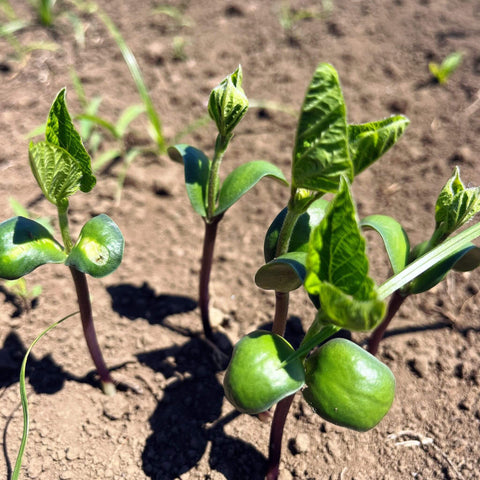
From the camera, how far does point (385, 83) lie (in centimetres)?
260

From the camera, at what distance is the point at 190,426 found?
4.98 feet

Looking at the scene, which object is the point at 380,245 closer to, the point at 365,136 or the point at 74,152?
the point at 365,136

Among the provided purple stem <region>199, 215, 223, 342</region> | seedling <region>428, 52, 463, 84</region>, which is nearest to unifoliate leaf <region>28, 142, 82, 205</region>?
purple stem <region>199, 215, 223, 342</region>

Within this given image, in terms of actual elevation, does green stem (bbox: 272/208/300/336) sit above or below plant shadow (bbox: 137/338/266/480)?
above

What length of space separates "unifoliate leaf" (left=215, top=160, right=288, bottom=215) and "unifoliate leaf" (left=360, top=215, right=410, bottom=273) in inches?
9.4

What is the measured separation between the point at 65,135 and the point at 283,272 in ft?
1.76

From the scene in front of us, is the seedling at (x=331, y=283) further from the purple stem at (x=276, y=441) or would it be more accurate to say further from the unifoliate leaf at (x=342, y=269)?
the purple stem at (x=276, y=441)

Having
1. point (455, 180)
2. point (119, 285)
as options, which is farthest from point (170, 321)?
point (455, 180)

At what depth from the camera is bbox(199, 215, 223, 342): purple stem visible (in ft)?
4.78

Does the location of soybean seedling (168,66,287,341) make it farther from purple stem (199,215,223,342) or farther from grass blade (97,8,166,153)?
grass blade (97,8,166,153)

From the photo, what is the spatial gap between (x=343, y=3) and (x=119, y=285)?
2.18 meters

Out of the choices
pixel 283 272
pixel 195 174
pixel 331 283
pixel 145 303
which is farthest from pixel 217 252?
pixel 331 283

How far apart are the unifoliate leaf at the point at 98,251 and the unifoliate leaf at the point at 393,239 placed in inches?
22.6

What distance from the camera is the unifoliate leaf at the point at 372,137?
924mm
